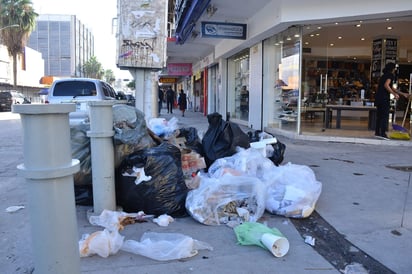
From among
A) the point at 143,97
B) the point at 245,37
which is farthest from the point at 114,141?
the point at 245,37

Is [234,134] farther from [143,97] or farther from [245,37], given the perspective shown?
[245,37]

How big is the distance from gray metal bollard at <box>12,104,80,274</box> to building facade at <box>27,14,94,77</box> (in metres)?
105

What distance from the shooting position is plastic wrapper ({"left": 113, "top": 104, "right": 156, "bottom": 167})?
14.2 feet

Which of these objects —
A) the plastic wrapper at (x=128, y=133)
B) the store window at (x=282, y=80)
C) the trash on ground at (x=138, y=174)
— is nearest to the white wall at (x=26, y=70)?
the store window at (x=282, y=80)

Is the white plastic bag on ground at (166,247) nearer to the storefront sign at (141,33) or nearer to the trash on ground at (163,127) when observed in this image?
the trash on ground at (163,127)

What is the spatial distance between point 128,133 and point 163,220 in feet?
3.53

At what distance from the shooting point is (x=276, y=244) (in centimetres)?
328

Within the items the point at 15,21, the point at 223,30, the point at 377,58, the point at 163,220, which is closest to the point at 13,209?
the point at 163,220

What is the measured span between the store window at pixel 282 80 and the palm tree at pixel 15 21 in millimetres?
34022

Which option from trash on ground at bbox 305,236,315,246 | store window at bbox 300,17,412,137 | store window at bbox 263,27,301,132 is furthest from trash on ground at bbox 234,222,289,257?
store window at bbox 300,17,412,137

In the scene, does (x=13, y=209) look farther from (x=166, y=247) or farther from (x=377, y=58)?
(x=377, y=58)

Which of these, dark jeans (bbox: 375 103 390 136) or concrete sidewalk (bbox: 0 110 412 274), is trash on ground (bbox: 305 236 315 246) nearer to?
concrete sidewalk (bbox: 0 110 412 274)

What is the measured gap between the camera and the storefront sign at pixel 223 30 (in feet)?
40.3

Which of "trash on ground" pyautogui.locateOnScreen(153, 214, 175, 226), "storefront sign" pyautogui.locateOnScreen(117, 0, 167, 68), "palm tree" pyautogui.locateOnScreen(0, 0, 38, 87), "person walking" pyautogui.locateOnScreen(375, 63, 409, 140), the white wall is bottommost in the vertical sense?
"trash on ground" pyautogui.locateOnScreen(153, 214, 175, 226)
